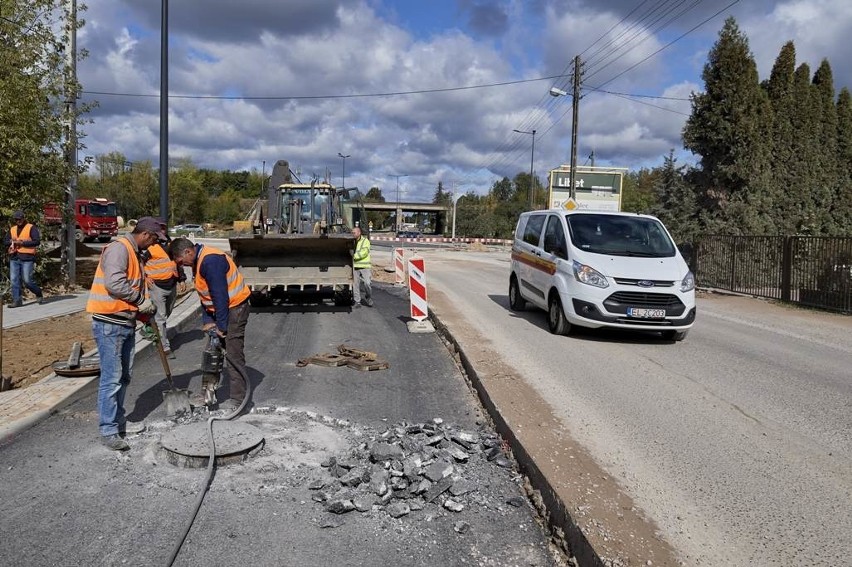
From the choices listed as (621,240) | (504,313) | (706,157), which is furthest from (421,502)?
(706,157)

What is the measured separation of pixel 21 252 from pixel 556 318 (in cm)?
962

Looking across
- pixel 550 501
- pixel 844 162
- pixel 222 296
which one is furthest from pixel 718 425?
pixel 844 162

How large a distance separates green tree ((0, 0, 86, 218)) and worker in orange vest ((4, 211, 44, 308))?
1.08m

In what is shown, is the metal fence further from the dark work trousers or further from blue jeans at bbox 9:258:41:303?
blue jeans at bbox 9:258:41:303

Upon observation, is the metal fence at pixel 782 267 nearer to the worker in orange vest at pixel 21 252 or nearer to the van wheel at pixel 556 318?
the van wheel at pixel 556 318

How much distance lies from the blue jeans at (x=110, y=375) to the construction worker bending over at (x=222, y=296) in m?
0.79

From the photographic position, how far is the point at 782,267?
16031 mm

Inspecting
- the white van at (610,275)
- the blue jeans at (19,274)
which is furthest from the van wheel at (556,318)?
the blue jeans at (19,274)

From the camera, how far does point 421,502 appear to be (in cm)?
406

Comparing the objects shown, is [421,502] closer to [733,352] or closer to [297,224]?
[733,352]

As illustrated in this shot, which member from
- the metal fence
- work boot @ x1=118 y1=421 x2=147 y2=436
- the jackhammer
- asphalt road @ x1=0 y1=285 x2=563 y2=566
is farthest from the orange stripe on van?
the metal fence

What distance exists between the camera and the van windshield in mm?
9984

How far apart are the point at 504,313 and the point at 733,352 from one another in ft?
15.5

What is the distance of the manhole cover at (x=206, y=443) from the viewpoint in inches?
180
